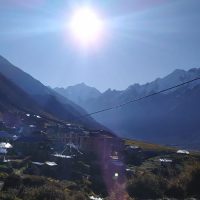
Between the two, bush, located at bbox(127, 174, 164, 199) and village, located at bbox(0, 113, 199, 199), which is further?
village, located at bbox(0, 113, 199, 199)

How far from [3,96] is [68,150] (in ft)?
409

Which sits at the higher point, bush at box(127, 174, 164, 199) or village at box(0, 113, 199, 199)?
village at box(0, 113, 199, 199)

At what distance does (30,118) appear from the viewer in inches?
5935

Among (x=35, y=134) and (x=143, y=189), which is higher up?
(x=35, y=134)

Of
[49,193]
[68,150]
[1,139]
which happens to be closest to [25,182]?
[49,193]

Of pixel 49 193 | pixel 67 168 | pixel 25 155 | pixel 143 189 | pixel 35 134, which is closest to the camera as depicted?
pixel 49 193

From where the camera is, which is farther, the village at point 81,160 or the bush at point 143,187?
the village at point 81,160

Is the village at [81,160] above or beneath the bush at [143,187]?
above

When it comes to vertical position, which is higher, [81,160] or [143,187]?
[81,160]

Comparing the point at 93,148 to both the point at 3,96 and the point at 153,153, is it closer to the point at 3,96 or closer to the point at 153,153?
the point at 153,153

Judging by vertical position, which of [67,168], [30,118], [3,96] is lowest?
[67,168]

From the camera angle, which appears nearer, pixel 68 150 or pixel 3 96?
pixel 68 150

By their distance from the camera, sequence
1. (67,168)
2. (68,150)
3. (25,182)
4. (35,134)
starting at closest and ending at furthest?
1. (25,182)
2. (67,168)
3. (68,150)
4. (35,134)

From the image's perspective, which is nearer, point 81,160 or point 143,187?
point 143,187
